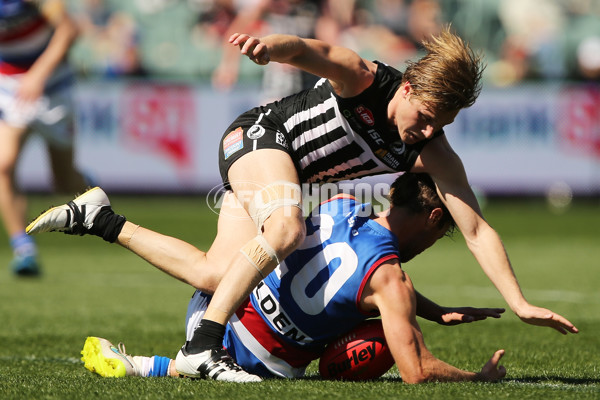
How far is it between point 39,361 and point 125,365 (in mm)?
689

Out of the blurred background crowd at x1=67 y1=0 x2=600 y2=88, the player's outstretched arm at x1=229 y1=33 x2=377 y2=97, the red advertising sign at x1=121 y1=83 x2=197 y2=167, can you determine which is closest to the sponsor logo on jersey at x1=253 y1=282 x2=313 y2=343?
the player's outstretched arm at x1=229 y1=33 x2=377 y2=97

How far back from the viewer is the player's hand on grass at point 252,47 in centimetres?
395

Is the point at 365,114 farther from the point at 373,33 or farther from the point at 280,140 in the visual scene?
the point at 373,33

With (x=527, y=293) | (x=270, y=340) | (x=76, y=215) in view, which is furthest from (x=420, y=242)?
(x=527, y=293)

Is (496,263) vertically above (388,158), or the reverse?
(388,158)

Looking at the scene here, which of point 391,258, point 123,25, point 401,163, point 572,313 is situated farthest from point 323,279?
point 123,25

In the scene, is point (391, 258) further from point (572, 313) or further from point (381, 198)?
point (572, 313)

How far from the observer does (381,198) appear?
6020mm

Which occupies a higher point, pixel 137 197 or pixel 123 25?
pixel 123 25

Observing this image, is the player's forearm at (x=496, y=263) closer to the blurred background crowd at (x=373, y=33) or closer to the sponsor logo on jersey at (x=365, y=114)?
the sponsor logo on jersey at (x=365, y=114)

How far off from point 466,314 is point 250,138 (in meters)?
1.33

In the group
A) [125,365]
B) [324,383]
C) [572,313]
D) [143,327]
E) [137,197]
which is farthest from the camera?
[137,197]

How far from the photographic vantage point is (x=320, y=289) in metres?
3.85

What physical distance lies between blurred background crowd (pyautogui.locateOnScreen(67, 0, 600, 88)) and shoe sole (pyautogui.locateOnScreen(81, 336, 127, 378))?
12325 mm
